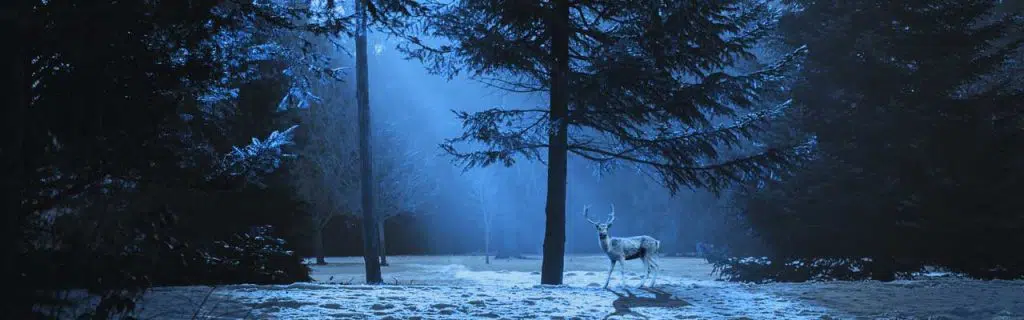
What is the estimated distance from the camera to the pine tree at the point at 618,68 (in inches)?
447

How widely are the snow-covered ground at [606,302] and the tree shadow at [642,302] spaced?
1cm

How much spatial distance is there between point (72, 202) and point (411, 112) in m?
35.0

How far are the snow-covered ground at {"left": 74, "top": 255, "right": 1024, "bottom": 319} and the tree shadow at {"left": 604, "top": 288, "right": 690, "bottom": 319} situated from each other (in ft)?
0.04

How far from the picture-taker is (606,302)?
8867mm

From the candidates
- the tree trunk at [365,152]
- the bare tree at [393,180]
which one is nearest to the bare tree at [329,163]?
the bare tree at [393,180]

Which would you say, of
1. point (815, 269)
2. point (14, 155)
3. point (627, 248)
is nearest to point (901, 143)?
point (815, 269)

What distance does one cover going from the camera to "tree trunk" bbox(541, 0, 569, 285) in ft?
39.9

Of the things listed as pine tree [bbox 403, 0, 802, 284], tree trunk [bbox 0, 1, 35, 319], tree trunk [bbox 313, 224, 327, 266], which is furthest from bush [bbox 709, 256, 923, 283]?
tree trunk [bbox 313, 224, 327, 266]

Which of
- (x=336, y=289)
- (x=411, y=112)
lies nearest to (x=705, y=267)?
(x=411, y=112)

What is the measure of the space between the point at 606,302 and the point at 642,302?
0.51m

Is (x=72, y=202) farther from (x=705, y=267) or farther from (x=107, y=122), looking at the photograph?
(x=705, y=267)

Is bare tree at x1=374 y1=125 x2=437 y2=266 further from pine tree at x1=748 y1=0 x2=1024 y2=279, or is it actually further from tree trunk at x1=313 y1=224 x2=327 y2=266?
pine tree at x1=748 y1=0 x2=1024 y2=279

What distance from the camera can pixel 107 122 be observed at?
4.58 metres

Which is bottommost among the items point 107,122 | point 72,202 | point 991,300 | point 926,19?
point 991,300
